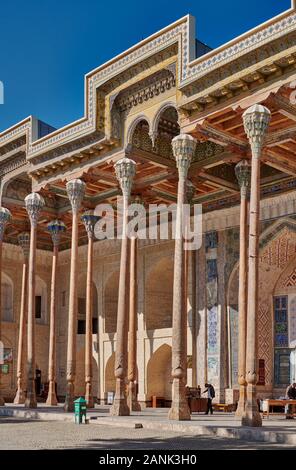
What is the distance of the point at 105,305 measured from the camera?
25.6 metres

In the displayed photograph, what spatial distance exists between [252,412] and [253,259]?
272 cm

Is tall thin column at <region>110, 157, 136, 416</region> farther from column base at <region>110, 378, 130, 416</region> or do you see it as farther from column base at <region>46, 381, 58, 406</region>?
column base at <region>46, 381, 58, 406</region>

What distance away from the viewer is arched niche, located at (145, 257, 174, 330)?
77.6ft

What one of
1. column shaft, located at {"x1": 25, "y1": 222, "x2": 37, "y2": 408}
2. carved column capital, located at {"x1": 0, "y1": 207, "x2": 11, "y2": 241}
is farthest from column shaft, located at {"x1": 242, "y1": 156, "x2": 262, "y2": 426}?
carved column capital, located at {"x1": 0, "y1": 207, "x2": 11, "y2": 241}

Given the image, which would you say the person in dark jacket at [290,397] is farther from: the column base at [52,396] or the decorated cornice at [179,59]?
the decorated cornice at [179,59]

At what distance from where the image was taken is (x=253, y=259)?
12.7 meters

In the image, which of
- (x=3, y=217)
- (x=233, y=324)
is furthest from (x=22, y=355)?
(x=233, y=324)

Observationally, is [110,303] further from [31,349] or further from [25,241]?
[31,349]

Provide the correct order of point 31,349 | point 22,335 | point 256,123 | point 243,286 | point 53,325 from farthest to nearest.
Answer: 1. point 22,335
2. point 53,325
3. point 31,349
4. point 243,286
5. point 256,123

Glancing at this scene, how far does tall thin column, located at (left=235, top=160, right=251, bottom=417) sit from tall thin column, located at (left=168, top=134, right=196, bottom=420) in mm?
1531

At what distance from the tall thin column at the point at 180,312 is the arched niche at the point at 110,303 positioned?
1134cm

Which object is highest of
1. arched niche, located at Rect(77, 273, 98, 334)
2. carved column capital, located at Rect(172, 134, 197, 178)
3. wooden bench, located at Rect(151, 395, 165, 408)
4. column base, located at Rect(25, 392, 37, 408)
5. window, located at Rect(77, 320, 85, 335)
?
carved column capital, located at Rect(172, 134, 197, 178)

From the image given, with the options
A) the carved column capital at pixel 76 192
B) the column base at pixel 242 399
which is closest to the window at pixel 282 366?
the column base at pixel 242 399

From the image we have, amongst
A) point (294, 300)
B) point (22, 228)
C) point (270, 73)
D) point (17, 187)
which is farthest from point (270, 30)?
point (22, 228)
